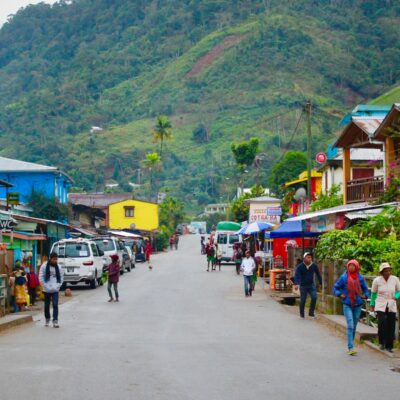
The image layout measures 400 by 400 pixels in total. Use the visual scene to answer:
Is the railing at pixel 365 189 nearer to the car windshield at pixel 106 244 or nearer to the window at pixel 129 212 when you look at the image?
the car windshield at pixel 106 244

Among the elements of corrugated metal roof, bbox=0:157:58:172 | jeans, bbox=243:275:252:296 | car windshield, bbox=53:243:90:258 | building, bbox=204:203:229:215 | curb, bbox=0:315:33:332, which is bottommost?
curb, bbox=0:315:33:332

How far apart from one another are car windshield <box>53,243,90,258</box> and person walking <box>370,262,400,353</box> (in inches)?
846

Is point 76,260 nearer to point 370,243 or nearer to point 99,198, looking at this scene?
point 370,243

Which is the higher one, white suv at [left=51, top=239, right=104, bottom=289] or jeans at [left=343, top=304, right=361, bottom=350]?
white suv at [left=51, top=239, right=104, bottom=289]

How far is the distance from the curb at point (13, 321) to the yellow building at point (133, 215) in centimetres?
7718

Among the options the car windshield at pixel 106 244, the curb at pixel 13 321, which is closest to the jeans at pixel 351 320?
the curb at pixel 13 321

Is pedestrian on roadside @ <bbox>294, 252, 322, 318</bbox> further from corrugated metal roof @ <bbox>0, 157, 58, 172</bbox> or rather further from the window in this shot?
the window

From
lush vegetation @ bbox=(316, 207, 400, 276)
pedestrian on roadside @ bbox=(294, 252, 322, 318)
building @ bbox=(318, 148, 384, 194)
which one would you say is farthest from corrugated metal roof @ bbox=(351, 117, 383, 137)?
pedestrian on roadside @ bbox=(294, 252, 322, 318)

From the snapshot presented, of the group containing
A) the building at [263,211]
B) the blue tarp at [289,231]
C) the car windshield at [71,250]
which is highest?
the building at [263,211]

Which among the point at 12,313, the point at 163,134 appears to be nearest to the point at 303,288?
the point at 12,313

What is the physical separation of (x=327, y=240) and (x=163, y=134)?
10907cm

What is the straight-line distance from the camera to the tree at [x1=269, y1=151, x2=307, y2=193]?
92.2 meters

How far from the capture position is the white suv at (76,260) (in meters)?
35.0

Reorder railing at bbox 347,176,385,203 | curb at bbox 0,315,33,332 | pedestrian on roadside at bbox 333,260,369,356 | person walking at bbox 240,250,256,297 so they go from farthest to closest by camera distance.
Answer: railing at bbox 347,176,385,203 → person walking at bbox 240,250,256,297 → curb at bbox 0,315,33,332 → pedestrian on roadside at bbox 333,260,369,356
